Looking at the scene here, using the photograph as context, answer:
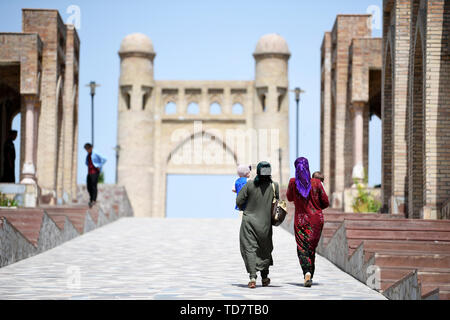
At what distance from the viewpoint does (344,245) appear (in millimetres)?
13656

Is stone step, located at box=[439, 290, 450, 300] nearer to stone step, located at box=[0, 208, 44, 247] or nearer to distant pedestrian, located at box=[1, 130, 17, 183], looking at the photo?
stone step, located at box=[0, 208, 44, 247]

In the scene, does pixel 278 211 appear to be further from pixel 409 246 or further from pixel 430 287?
pixel 430 287

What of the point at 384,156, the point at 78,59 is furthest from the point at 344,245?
the point at 78,59

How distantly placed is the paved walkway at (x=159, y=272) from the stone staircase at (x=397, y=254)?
0.76 ft

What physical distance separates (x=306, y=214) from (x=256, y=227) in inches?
29.7

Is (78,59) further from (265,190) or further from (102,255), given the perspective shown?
(265,190)

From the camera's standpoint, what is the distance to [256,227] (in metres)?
10.9

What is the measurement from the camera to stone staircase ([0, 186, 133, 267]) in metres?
14.2

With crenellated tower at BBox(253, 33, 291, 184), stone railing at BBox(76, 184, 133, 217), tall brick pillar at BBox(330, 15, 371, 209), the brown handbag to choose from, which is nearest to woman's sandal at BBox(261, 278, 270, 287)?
the brown handbag

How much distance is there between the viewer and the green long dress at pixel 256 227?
35.8ft

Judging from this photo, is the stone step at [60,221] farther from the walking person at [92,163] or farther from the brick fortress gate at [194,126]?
the brick fortress gate at [194,126]

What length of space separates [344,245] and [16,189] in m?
13.1

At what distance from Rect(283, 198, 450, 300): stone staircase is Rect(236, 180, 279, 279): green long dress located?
137cm

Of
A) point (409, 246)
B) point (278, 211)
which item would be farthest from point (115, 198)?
point (278, 211)
